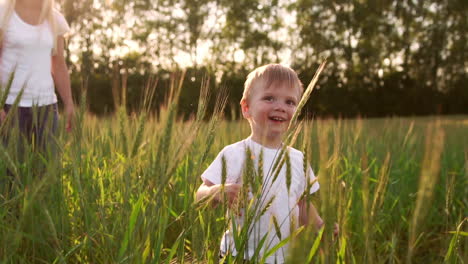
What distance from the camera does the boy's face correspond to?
1.66 meters

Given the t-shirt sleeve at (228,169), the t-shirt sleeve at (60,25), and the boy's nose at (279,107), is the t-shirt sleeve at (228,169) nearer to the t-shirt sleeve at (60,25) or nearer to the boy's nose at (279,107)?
the boy's nose at (279,107)

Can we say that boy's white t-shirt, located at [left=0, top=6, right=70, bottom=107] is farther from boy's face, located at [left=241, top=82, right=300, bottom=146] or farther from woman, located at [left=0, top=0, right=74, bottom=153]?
boy's face, located at [left=241, top=82, right=300, bottom=146]

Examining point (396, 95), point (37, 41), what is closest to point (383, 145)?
point (37, 41)

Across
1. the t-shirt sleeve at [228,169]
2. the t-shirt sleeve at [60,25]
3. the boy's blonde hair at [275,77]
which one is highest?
the t-shirt sleeve at [60,25]

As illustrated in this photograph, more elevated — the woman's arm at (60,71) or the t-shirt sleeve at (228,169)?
the woman's arm at (60,71)

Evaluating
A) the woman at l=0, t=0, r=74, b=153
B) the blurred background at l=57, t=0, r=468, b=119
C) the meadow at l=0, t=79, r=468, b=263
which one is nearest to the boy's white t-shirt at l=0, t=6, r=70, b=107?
the woman at l=0, t=0, r=74, b=153

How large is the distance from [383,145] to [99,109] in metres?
14.8

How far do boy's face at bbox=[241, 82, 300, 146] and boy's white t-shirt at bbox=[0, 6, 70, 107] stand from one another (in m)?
1.07

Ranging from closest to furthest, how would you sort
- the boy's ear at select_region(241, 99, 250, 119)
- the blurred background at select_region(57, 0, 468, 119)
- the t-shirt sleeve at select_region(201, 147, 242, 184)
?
the t-shirt sleeve at select_region(201, 147, 242, 184) < the boy's ear at select_region(241, 99, 250, 119) < the blurred background at select_region(57, 0, 468, 119)

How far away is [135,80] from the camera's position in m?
16.5

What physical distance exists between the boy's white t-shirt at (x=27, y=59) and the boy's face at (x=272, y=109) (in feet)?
3.50

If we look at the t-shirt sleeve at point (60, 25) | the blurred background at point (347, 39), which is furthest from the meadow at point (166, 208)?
the blurred background at point (347, 39)

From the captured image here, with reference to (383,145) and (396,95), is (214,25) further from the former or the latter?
(383,145)

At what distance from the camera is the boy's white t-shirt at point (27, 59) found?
2229mm
